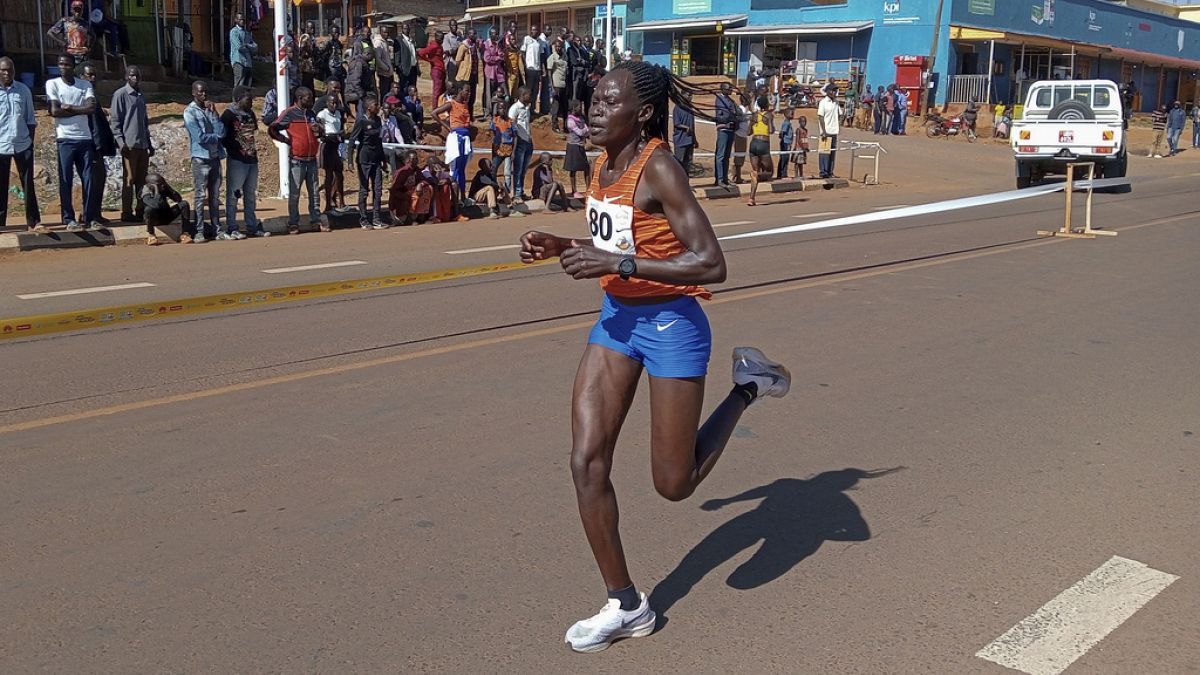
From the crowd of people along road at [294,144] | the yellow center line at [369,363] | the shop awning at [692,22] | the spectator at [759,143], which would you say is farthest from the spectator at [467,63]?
the shop awning at [692,22]

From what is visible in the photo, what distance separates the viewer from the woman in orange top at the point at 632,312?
3.59 metres

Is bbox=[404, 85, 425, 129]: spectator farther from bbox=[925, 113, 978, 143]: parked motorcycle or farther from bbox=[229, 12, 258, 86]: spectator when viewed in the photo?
bbox=[925, 113, 978, 143]: parked motorcycle

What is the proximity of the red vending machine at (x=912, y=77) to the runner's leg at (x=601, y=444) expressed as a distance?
45763mm

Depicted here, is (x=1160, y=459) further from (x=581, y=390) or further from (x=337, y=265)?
(x=337, y=265)

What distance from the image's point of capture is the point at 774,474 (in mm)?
5438

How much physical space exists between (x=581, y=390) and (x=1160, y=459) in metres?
3.56

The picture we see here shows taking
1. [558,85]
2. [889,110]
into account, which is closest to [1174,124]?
[889,110]

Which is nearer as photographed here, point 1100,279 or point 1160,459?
point 1160,459

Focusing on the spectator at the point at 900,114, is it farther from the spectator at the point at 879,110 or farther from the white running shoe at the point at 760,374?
the white running shoe at the point at 760,374

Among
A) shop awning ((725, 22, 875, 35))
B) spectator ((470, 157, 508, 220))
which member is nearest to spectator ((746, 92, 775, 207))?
spectator ((470, 157, 508, 220))

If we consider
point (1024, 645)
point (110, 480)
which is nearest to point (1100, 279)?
point (1024, 645)

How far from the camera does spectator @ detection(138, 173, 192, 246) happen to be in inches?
536

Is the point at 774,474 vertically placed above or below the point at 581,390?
below

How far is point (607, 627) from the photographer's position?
3637 mm
